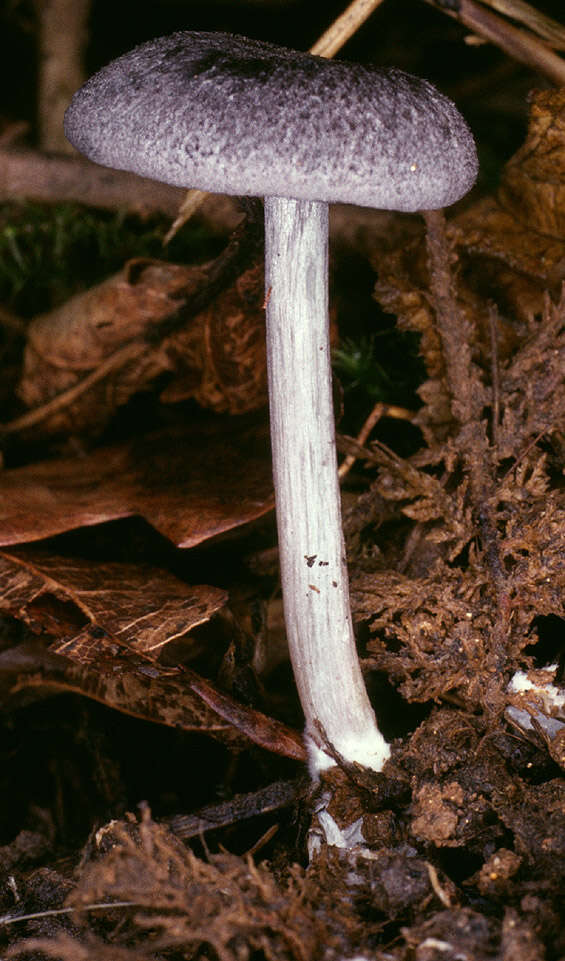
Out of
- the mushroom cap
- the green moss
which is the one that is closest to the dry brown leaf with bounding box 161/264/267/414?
the green moss

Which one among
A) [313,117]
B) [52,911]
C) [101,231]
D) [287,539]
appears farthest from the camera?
[101,231]

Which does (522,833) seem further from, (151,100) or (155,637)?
(151,100)

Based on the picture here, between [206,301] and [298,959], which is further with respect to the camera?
[206,301]

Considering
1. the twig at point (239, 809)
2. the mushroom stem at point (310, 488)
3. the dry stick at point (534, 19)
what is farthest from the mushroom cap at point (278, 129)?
the twig at point (239, 809)

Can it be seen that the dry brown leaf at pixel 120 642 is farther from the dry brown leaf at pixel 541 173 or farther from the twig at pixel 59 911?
the dry brown leaf at pixel 541 173

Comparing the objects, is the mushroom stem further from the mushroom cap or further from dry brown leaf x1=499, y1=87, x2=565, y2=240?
dry brown leaf x1=499, y1=87, x2=565, y2=240

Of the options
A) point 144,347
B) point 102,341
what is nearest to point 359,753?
point 144,347

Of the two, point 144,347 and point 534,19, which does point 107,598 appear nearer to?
point 144,347

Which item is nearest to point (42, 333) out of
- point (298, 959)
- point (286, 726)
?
point (286, 726)
